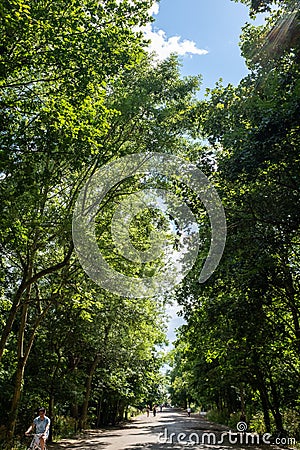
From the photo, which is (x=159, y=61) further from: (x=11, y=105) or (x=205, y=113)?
(x=11, y=105)

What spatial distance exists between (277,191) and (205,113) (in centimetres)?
312

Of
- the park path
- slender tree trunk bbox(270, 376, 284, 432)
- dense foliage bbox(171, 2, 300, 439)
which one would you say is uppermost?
dense foliage bbox(171, 2, 300, 439)

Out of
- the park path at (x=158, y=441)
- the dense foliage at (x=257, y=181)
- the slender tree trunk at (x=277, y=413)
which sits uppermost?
the dense foliage at (x=257, y=181)

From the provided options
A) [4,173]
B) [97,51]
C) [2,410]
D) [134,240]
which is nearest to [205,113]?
[97,51]

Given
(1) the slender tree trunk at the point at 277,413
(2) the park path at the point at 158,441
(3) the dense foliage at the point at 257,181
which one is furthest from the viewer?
(1) the slender tree trunk at the point at 277,413

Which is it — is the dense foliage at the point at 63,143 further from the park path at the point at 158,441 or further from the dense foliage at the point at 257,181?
the dense foliage at the point at 257,181

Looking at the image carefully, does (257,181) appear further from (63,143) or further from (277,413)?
(277,413)

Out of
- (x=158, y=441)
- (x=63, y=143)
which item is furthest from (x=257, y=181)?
(x=158, y=441)

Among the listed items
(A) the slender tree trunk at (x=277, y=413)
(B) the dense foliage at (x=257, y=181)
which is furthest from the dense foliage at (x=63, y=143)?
(A) the slender tree trunk at (x=277, y=413)

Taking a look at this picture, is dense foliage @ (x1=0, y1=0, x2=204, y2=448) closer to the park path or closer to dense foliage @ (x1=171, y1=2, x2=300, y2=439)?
the park path

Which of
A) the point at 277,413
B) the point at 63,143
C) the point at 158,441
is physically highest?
the point at 63,143

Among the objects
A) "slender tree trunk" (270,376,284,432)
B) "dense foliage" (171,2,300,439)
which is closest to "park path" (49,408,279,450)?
"slender tree trunk" (270,376,284,432)

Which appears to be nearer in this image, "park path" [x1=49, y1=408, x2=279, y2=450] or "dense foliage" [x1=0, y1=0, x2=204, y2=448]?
"dense foliage" [x1=0, y1=0, x2=204, y2=448]

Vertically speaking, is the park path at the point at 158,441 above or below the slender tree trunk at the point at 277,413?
below
